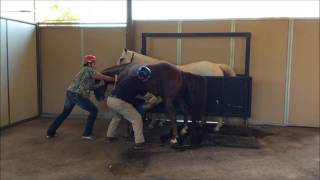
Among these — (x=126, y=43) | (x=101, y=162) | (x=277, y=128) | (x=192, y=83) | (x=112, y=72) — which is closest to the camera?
(x=101, y=162)

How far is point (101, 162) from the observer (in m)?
4.96

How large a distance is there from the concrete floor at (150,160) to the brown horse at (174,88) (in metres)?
0.66

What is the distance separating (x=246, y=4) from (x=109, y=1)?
2881 millimetres

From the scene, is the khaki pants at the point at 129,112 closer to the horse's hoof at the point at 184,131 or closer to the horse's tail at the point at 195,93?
the horse's hoof at the point at 184,131

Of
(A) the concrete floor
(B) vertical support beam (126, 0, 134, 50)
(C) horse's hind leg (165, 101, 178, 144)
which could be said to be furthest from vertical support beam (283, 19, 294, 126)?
(B) vertical support beam (126, 0, 134, 50)

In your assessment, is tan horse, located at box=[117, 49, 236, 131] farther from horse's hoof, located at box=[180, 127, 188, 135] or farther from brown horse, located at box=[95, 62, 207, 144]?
horse's hoof, located at box=[180, 127, 188, 135]

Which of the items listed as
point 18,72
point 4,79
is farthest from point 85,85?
point 18,72

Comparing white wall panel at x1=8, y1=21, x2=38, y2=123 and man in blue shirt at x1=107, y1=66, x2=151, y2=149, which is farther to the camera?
white wall panel at x1=8, y1=21, x2=38, y2=123

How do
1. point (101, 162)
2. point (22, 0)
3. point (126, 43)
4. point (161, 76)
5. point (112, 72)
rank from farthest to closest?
1. point (22, 0)
2. point (126, 43)
3. point (112, 72)
4. point (161, 76)
5. point (101, 162)

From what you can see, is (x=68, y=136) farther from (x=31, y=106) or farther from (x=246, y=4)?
(x=246, y=4)

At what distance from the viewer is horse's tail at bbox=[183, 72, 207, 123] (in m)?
5.98

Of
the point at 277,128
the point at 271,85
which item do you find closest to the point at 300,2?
the point at 271,85

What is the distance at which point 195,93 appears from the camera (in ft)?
19.7

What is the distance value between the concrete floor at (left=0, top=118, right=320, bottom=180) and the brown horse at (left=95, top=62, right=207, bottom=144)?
664mm
